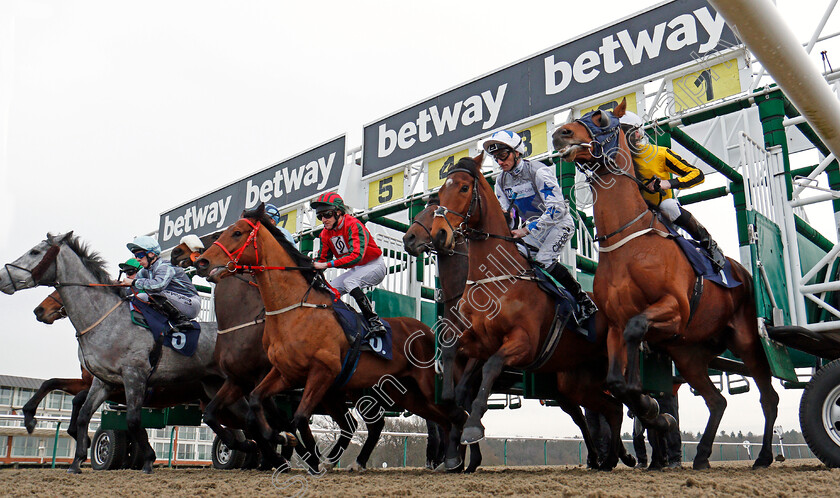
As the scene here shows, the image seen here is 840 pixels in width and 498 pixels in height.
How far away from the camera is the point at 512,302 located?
514 centimetres

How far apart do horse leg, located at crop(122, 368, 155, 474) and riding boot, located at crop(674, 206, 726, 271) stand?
5431mm

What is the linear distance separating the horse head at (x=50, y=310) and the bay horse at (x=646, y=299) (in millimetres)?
7355

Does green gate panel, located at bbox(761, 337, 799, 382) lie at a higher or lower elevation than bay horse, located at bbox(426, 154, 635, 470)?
lower

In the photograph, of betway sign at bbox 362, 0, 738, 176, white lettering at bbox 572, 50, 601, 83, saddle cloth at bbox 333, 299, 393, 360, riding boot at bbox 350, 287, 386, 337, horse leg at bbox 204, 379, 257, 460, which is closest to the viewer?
saddle cloth at bbox 333, 299, 393, 360

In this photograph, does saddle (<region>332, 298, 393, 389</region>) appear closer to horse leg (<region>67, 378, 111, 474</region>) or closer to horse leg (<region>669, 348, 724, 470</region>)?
horse leg (<region>669, 348, 724, 470</region>)

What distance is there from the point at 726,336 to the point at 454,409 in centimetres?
227

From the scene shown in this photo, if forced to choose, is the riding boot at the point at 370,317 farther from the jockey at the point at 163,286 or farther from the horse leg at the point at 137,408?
the horse leg at the point at 137,408

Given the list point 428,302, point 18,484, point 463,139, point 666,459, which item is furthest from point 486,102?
point 18,484

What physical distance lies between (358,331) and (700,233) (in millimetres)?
3041

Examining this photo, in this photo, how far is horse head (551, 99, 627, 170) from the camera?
16.1 ft

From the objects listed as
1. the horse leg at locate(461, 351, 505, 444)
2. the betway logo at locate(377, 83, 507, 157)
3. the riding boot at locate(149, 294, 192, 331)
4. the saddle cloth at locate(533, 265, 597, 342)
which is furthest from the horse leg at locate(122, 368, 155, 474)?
the betway logo at locate(377, 83, 507, 157)

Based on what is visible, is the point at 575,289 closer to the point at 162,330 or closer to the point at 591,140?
the point at 591,140

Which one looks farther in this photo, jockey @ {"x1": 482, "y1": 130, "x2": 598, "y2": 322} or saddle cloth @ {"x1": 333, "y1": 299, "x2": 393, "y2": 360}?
saddle cloth @ {"x1": 333, "y1": 299, "x2": 393, "y2": 360}

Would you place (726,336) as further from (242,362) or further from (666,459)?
Result: (242,362)
